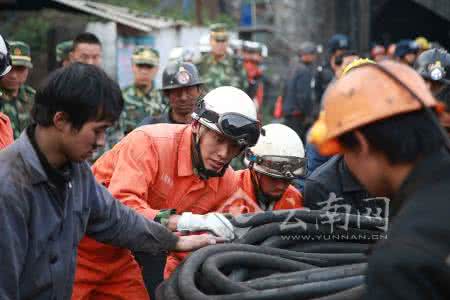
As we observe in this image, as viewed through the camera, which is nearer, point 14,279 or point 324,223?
point 14,279

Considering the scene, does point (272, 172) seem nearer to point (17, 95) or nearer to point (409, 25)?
point (17, 95)

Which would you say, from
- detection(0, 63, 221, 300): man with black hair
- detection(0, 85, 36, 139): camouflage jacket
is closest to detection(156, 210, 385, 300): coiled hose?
detection(0, 63, 221, 300): man with black hair

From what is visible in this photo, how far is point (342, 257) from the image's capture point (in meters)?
3.65

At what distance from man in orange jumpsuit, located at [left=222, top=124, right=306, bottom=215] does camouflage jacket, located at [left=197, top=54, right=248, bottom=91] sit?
19.0 ft

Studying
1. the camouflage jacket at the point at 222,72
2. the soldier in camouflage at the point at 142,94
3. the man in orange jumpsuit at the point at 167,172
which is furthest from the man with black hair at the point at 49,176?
the camouflage jacket at the point at 222,72

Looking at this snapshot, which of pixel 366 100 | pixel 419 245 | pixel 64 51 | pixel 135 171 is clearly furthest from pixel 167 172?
pixel 64 51

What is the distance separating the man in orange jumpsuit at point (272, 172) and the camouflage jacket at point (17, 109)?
10.5 feet

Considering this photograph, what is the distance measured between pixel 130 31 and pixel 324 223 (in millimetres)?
9309

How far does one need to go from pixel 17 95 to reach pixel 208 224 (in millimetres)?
4364

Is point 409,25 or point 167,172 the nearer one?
point 167,172

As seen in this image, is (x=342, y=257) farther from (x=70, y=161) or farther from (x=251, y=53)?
(x=251, y=53)

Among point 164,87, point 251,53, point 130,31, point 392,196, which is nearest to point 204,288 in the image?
point 392,196

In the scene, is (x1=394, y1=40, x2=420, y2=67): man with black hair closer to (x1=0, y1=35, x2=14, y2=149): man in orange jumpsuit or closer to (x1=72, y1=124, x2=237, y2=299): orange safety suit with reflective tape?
(x1=72, y1=124, x2=237, y2=299): orange safety suit with reflective tape

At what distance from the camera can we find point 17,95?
7934 mm
